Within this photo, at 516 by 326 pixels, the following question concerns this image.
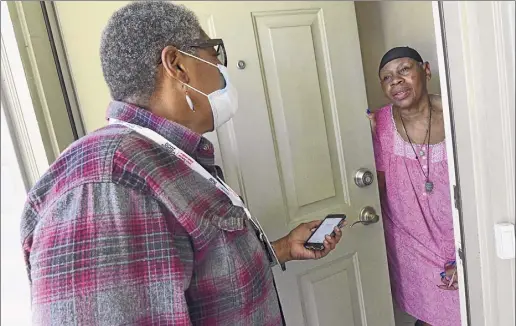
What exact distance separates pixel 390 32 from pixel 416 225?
0.80m

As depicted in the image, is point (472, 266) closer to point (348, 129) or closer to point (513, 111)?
point (513, 111)

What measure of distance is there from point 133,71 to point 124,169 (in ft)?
0.71

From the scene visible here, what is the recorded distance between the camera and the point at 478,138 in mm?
727

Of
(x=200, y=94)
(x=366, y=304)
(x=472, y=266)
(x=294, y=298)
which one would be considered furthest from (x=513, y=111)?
(x=366, y=304)

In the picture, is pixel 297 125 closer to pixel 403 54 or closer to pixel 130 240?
pixel 403 54

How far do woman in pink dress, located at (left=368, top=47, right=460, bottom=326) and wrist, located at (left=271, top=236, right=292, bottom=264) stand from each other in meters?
0.60

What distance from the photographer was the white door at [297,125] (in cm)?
122

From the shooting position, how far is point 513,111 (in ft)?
2.22

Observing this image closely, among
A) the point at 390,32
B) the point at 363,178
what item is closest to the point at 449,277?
the point at 363,178

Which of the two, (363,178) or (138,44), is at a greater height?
(138,44)

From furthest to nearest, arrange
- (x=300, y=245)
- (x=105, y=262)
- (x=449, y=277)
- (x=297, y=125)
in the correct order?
(x=449, y=277), (x=297, y=125), (x=300, y=245), (x=105, y=262)

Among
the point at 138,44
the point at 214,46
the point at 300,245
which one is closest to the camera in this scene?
the point at 138,44

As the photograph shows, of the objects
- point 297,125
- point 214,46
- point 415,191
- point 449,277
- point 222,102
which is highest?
point 214,46

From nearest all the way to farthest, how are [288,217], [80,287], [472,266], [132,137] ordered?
[80,287]
[132,137]
[472,266]
[288,217]
